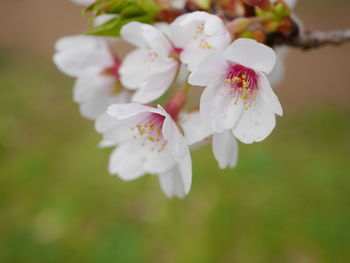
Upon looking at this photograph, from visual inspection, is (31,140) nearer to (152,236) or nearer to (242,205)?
(152,236)

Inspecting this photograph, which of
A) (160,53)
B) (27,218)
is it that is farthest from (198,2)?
(27,218)

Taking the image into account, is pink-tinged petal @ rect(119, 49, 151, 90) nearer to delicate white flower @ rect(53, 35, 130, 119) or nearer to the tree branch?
delicate white flower @ rect(53, 35, 130, 119)

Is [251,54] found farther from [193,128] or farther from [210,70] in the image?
[193,128]

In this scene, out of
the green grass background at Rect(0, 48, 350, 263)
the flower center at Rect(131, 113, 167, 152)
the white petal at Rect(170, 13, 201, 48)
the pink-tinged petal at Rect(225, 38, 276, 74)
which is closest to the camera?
the pink-tinged petal at Rect(225, 38, 276, 74)

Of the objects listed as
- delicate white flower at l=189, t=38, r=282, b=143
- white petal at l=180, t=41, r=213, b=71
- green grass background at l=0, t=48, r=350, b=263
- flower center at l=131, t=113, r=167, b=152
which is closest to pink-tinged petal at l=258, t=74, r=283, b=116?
delicate white flower at l=189, t=38, r=282, b=143

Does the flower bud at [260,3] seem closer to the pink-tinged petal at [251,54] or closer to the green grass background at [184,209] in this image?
the pink-tinged petal at [251,54]

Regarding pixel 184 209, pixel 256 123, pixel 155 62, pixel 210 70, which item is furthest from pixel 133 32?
pixel 184 209
